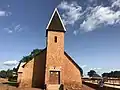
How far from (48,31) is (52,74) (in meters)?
7.30

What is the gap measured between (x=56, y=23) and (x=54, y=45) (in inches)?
164

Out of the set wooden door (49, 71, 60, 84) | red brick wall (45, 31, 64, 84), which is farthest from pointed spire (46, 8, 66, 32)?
wooden door (49, 71, 60, 84)

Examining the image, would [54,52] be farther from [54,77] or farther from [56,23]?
[56,23]

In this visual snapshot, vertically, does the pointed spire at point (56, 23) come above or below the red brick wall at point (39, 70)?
above

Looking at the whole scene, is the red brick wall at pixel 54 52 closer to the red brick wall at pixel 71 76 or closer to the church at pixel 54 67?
the church at pixel 54 67

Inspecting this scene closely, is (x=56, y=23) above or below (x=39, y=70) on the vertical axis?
above

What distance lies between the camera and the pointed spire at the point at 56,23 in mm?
32594

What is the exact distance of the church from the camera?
30708 millimetres

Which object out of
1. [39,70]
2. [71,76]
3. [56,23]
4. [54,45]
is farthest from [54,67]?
[56,23]

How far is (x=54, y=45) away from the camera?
31.7m

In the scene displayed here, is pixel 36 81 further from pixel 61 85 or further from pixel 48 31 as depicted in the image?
pixel 48 31

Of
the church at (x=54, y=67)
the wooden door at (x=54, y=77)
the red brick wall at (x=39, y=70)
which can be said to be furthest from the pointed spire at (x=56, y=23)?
the wooden door at (x=54, y=77)

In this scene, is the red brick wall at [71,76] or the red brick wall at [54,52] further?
the red brick wall at [71,76]

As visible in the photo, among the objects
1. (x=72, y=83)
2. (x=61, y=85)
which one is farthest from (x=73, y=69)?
(x=61, y=85)
